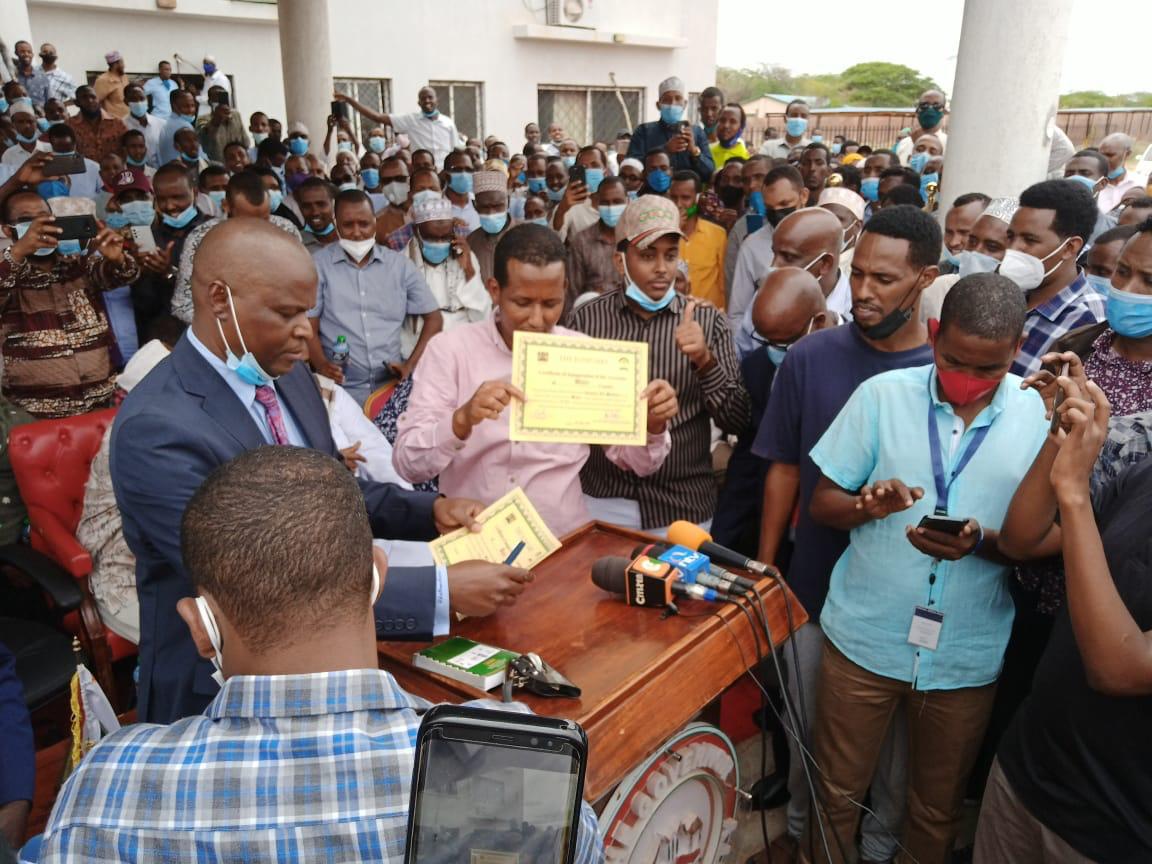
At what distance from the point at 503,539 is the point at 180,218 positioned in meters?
5.54

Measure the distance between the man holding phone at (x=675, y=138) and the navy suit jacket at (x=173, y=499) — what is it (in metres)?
7.72

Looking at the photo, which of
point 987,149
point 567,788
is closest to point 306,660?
point 567,788

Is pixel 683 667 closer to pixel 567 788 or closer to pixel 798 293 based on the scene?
pixel 567 788

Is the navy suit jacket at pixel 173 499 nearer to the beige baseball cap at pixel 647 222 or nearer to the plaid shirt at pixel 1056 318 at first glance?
the beige baseball cap at pixel 647 222

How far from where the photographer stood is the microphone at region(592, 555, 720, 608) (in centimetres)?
215

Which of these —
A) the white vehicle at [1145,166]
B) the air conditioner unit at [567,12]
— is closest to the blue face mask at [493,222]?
the white vehicle at [1145,166]

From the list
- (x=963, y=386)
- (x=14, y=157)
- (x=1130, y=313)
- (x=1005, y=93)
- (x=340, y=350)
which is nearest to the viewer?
(x=963, y=386)

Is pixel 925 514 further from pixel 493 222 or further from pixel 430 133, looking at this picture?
pixel 430 133

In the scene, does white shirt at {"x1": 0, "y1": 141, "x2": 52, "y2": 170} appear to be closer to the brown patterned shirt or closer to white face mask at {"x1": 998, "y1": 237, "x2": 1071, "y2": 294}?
the brown patterned shirt

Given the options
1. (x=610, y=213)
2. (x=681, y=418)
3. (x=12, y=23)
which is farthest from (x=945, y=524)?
(x=12, y=23)

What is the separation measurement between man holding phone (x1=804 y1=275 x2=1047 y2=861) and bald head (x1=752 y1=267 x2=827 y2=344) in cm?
90

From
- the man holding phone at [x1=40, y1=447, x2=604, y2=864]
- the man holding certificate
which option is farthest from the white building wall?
the man holding phone at [x1=40, y1=447, x2=604, y2=864]

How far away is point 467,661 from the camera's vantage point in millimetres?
1869

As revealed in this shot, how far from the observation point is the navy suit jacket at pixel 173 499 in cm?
203
